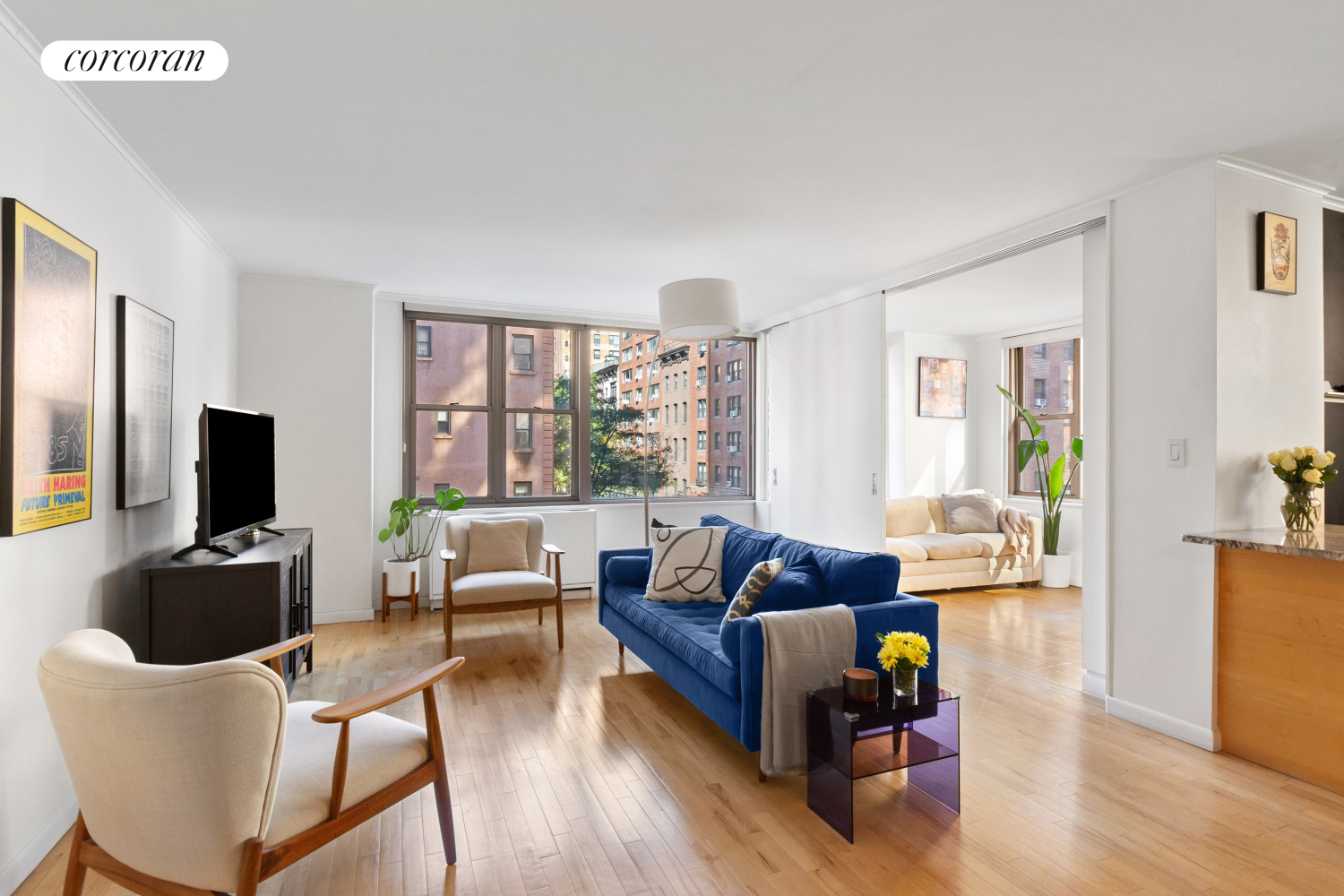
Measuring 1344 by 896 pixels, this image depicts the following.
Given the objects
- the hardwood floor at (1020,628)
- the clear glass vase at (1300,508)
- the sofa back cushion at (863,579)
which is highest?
the clear glass vase at (1300,508)

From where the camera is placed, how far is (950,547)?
21.3ft

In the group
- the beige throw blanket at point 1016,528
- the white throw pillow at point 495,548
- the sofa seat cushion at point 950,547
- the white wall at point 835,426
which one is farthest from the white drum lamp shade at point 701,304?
the beige throw blanket at point 1016,528

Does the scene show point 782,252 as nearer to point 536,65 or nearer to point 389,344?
point 536,65

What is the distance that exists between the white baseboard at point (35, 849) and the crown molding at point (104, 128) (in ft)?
7.85

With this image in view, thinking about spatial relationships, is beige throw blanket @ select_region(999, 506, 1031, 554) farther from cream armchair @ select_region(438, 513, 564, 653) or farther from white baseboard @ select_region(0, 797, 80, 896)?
white baseboard @ select_region(0, 797, 80, 896)

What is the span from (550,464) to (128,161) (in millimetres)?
3886

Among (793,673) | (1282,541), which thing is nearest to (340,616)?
(793,673)

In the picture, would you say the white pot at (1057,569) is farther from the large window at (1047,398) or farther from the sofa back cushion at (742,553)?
the sofa back cushion at (742,553)

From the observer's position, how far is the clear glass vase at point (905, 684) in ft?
8.38

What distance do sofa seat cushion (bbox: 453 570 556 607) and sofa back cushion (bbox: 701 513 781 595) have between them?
49.3 inches

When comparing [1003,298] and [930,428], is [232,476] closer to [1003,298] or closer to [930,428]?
[1003,298]

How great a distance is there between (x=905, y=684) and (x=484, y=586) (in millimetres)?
2748

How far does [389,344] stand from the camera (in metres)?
5.81

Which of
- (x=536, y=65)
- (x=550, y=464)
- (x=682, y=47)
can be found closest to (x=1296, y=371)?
(x=682, y=47)
